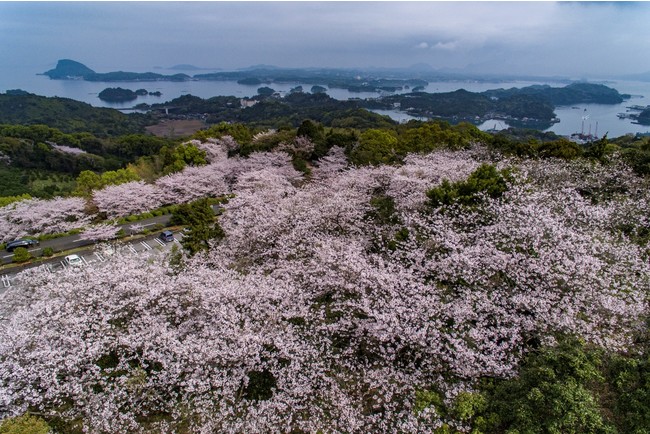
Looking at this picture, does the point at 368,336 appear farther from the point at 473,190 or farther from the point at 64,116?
the point at 64,116

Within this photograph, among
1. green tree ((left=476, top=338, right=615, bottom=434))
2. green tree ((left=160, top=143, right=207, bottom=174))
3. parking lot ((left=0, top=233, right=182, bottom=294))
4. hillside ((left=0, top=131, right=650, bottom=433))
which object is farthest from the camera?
green tree ((left=160, top=143, right=207, bottom=174))

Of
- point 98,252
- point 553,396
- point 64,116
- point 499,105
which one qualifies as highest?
point 499,105

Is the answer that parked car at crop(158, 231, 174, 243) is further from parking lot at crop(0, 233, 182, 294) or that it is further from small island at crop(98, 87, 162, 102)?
small island at crop(98, 87, 162, 102)

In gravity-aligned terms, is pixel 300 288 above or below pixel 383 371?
above

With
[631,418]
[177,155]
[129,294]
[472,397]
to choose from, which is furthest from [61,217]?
[631,418]

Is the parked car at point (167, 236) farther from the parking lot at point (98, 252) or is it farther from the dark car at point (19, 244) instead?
the dark car at point (19, 244)

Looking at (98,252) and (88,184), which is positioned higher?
(88,184)

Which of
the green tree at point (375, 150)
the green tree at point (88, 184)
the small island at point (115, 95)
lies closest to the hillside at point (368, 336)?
the green tree at point (375, 150)

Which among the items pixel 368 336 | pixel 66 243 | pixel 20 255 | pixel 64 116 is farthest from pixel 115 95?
pixel 368 336

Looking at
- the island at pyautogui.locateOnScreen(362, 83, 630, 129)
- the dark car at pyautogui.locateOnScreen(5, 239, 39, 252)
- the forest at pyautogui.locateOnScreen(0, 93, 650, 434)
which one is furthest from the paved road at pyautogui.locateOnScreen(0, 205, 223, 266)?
the island at pyautogui.locateOnScreen(362, 83, 630, 129)

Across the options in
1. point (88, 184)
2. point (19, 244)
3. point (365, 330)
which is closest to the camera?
point (365, 330)

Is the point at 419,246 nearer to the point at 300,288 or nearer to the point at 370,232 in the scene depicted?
the point at 370,232
